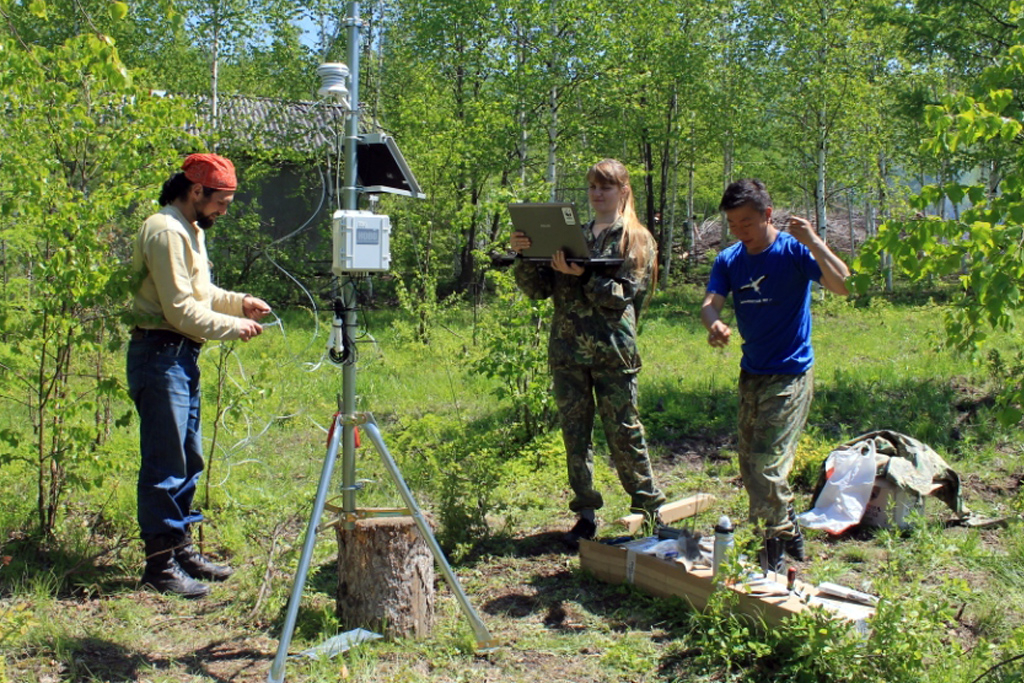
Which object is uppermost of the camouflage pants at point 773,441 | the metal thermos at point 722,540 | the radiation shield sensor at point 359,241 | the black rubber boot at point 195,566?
the radiation shield sensor at point 359,241

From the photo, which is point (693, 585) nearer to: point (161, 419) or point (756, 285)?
point (756, 285)

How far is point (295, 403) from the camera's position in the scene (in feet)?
26.7

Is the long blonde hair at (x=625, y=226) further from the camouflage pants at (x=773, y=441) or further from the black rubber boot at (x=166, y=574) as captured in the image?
the black rubber boot at (x=166, y=574)

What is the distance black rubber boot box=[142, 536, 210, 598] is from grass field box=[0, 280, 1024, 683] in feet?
0.25

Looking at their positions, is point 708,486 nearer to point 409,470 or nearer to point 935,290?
point 409,470

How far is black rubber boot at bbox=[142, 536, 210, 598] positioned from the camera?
411cm

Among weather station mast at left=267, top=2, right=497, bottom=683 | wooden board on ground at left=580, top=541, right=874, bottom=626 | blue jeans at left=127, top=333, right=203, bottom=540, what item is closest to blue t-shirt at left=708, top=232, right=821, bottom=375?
wooden board on ground at left=580, top=541, right=874, bottom=626

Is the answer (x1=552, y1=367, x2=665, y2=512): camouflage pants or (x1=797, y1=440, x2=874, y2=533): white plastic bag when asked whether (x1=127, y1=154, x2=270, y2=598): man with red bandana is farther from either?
(x1=797, y1=440, x2=874, y2=533): white plastic bag

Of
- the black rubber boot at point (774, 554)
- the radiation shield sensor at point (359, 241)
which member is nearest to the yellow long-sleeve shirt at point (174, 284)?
the radiation shield sensor at point (359, 241)

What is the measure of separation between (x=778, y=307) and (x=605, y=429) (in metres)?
1.11

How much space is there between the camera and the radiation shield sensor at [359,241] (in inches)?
128

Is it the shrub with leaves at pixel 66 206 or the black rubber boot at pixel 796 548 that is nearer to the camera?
the shrub with leaves at pixel 66 206

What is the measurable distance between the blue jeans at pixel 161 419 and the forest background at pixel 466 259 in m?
0.20

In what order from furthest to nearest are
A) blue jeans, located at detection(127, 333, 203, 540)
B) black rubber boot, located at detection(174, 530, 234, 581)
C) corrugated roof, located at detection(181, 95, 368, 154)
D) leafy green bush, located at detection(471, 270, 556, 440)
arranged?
corrugated roof, located at detection(181, 95, 368, 154), leafy green bush, located at detection(471, 270, 556, 440), black rubber boot, located at detection(174, 530, 234, 581), blue jeans, located at detection(127, 333, 203, 540)
